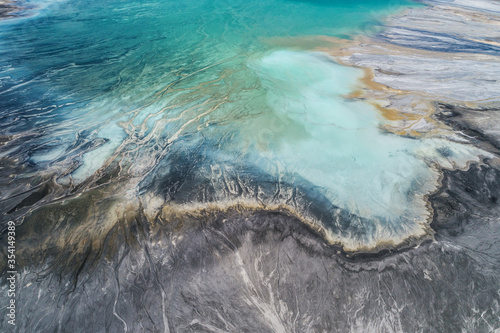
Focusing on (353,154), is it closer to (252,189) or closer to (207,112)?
(252,189)

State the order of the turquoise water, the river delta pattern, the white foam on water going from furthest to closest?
the turquoise water < the white foam on water < the river delta pattern

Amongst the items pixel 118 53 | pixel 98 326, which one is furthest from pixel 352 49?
pixel 98 326

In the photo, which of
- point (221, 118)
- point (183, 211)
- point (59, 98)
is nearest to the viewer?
point (183, 211)

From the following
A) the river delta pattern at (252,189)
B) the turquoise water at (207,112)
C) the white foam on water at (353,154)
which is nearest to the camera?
the river delta pattern at (252,189)

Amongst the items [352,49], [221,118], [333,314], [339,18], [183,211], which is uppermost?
[339,18]

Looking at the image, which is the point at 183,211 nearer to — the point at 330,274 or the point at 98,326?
the point at 98,326

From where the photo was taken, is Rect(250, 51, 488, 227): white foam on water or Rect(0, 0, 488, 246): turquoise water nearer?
Rect(250, 51, 488, 227): white foam on water

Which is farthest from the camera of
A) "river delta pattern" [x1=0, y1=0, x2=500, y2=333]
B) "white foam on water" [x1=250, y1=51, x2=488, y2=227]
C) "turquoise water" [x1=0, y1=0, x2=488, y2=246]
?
"turquoise water" [x1=0, y1=0, x2=488, y2=246]

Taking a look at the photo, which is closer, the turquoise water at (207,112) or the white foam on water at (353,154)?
the white foam on water at (353,154)

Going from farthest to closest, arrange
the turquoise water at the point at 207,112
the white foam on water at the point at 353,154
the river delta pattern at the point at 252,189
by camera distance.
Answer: the turquoise water at the point at 207,112 < the white foam on water at the point at 353,154 < the river delta pattern at the point at 252,189
